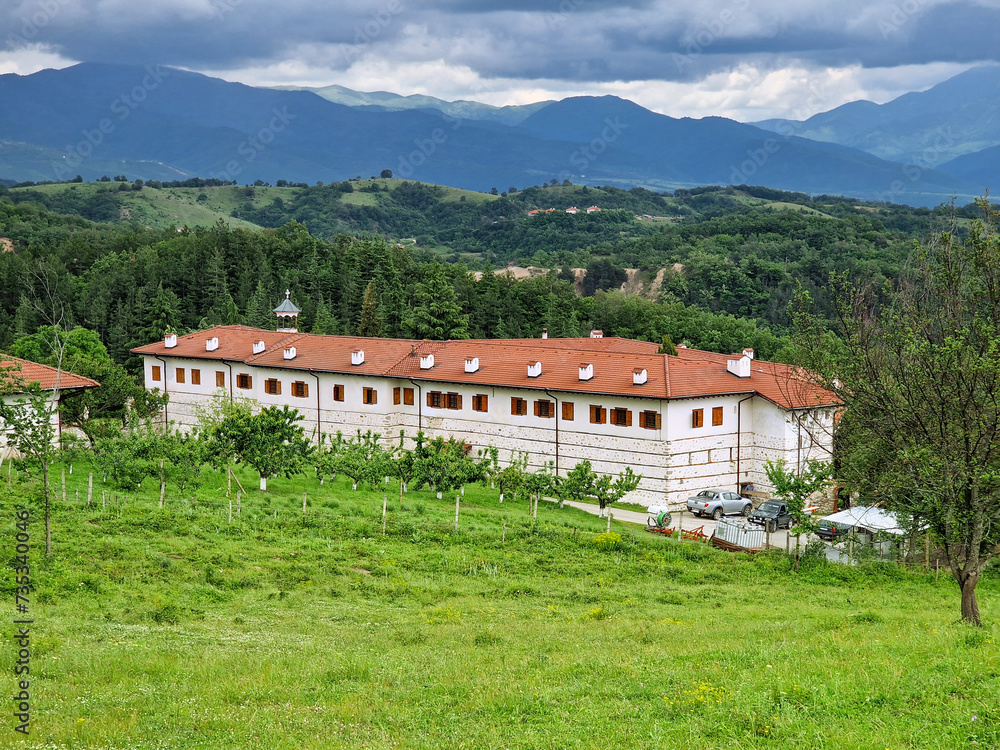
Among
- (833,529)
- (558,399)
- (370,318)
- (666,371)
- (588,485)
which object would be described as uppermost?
(370,318)

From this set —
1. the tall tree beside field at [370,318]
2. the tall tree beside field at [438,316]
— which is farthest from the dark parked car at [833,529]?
the tall tree beside field at [370,318]

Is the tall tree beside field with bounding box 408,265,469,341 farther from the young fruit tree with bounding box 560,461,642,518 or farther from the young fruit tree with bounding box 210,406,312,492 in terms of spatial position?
the young fruit tree with bounding box 560,461,642,518

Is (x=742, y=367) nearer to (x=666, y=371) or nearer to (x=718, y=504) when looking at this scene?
(x=666, y=371)

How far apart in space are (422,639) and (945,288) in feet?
36.9

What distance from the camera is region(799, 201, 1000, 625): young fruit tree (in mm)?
16781

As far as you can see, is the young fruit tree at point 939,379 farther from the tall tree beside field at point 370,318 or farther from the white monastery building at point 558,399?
the tall tree beside field at point 370,318

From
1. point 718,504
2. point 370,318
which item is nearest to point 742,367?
point 718,504

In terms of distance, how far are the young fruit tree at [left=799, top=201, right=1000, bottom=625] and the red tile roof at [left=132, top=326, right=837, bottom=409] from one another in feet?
59.5

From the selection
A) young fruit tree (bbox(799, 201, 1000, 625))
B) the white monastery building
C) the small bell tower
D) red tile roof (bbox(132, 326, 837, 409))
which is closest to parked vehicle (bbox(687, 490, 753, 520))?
the white monastery building

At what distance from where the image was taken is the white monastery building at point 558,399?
137 ft

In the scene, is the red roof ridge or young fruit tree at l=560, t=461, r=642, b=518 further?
the red roof ridge

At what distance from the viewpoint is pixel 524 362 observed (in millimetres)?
46438

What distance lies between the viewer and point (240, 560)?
23.2m

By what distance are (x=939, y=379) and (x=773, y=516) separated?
2159cm
